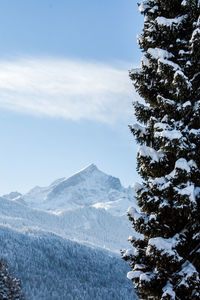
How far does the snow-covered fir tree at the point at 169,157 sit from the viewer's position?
9711mm

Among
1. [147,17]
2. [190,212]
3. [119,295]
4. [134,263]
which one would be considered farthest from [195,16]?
[119,295]

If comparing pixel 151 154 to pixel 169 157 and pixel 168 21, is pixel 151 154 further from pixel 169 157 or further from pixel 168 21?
pixel 168 21

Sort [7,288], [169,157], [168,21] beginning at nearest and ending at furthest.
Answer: [169,157] < [168,21] < [7,288]

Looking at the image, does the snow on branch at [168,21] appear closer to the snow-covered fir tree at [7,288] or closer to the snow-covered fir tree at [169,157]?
the snow-covered fir tree at [169,157]

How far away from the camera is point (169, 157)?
1062 centimetres

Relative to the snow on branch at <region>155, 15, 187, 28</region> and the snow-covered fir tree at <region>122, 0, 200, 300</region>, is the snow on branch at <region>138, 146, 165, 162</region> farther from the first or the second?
the snow on branch at <region>155, 15, 187, 28</region>

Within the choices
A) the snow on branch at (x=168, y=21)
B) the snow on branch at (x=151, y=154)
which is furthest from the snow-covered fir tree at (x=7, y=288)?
the snow on branch at (x=168, y=21)

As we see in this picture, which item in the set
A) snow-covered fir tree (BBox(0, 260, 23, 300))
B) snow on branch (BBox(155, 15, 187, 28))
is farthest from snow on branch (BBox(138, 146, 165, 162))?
snow-covered fir tree (BBox(0, 260, 23, 300))

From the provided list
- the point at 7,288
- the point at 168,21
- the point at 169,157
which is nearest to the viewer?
the point at 169,157

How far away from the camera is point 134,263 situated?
11.4 m

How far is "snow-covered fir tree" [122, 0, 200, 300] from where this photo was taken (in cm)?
971

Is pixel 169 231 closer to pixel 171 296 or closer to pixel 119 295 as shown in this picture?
pixel 171 296

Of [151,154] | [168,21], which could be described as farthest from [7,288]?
[168,21]

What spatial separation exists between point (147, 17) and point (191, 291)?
27.0ft
